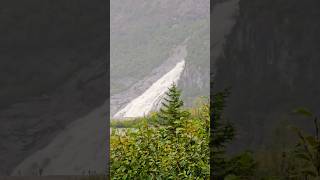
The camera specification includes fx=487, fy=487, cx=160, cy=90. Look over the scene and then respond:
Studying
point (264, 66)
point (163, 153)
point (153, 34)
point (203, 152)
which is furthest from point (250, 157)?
point (153, 34)

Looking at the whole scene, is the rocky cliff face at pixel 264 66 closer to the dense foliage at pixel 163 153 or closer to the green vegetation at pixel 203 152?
the green vegetation at pixel 203 152

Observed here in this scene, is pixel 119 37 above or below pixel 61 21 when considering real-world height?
above

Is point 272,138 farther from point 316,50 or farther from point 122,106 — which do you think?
point 122,106

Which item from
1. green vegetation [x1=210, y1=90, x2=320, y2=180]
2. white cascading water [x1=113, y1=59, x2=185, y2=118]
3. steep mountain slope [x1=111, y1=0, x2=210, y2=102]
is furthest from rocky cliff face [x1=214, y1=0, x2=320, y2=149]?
steep mountain slope [x1=111, y1=0, x2=210, y2=102]

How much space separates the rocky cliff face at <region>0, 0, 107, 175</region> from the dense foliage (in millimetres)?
1080

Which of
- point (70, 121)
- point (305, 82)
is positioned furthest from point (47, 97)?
point (305, 82)

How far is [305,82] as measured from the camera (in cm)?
358

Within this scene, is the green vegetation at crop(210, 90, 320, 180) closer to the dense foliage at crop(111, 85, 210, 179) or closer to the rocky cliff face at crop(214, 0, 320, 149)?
the rocky cliff face at crop(214, 0, 320, 149)

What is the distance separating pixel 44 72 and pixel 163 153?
4.98 ft

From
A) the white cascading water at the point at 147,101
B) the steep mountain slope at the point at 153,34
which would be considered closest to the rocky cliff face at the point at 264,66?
the white cascading water at the point at 147,101

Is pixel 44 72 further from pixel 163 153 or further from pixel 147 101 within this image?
pixel 147 101

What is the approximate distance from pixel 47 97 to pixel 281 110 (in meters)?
1.66

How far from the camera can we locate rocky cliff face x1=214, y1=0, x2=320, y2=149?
3.51 m

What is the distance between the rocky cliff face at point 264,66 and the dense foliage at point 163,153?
681mm
